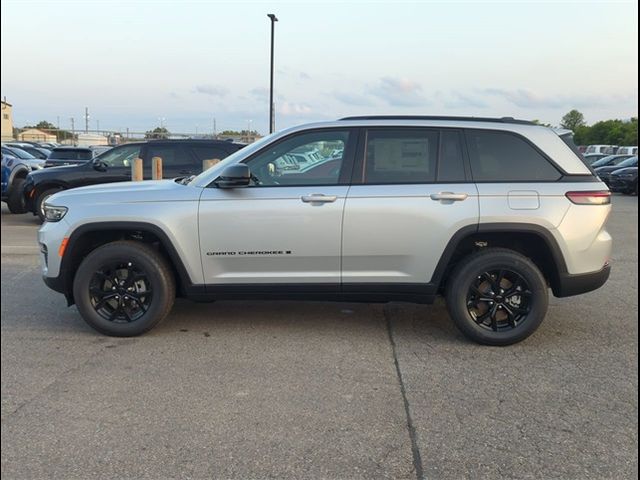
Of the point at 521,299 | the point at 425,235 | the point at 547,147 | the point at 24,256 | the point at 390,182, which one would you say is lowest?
the point at 24,256

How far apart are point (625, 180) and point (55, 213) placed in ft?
72.0

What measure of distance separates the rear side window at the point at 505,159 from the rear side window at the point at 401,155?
0.34 meters

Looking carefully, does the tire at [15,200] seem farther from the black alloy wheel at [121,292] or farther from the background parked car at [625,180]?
the background parked car at [625,180]

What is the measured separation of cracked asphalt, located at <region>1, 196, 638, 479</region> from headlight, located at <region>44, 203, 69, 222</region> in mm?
992

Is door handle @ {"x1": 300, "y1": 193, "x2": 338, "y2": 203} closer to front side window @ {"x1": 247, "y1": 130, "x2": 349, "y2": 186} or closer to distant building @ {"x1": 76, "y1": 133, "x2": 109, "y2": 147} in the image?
front side window @ {"x1": 247, "y1": 130, "x2": 349, "y2": 186}

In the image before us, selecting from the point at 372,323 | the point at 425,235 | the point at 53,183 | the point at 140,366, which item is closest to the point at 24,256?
the point at 53,183

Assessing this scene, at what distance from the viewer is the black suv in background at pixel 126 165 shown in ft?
36.7

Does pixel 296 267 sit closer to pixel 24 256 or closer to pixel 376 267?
pixel 376 267

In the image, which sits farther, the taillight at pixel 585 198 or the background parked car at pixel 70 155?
the background parked car at pixel 70 155

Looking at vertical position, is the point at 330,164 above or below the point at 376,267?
above

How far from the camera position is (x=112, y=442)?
316 centimetres

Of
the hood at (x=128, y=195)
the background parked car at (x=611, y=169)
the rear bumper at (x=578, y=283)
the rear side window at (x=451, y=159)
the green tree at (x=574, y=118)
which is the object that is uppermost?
the green tree at (x=574, y=118)

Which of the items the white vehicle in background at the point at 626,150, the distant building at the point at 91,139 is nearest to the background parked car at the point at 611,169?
the white vehicle in background at the point at 626,150

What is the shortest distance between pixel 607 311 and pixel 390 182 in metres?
2.80
